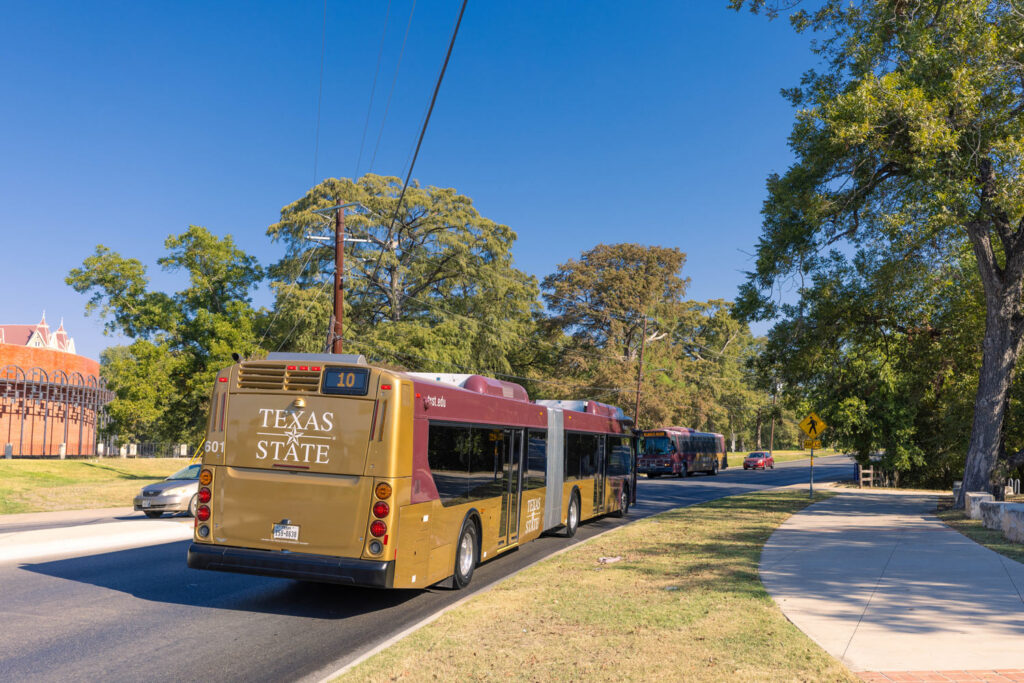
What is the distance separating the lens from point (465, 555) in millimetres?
10148

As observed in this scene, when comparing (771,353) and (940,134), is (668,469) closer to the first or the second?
(771,353)

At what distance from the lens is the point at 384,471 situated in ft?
26.5

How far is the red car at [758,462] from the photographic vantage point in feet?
210

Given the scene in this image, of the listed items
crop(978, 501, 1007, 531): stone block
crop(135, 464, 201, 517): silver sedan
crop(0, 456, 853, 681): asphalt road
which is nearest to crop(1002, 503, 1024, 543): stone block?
crop(978, 501, 1007, 531): stone block

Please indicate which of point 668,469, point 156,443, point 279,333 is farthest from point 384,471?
point 156,443

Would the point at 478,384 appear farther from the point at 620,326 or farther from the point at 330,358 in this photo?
the point at 620,326

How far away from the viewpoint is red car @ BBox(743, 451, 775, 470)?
210 feet

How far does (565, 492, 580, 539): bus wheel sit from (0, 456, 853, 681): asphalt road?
3.48 metres

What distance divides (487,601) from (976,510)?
14.0 metres

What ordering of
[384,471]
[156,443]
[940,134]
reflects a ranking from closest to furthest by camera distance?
[384,471] → [940,134] → [156,443]

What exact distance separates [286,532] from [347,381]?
5.76 feet

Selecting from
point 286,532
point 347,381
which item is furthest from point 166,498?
point 347,381

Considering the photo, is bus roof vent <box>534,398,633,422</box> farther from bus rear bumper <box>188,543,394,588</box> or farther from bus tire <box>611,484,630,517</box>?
bus rear bumper <box>188,543,394,588</box>

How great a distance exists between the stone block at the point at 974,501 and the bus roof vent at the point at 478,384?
39.0 feet
